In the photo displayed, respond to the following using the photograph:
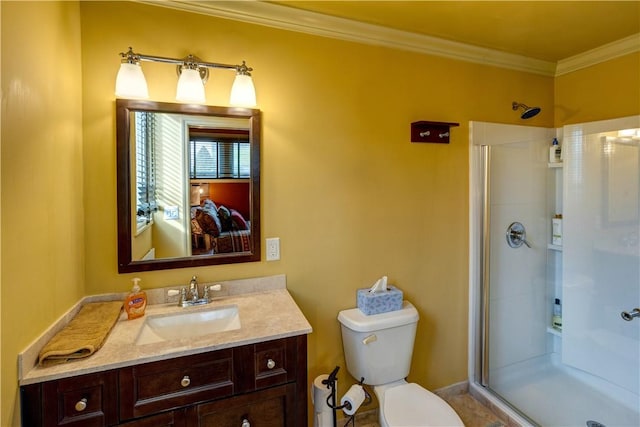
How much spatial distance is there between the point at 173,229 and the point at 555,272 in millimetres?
2636

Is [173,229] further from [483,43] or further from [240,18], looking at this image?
[483,43]

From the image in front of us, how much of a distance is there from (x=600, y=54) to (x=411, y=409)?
2561mm

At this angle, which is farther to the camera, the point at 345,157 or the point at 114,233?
the point at 345,157

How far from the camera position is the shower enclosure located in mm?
1963

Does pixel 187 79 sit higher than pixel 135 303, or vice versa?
pixel 187 79

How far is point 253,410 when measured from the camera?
1.25 meters

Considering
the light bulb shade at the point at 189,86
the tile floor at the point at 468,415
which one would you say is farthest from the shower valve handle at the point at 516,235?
the light bulb shade at the point at 189,86

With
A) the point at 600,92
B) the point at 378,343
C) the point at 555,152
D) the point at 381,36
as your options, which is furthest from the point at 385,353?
the point at 600,92

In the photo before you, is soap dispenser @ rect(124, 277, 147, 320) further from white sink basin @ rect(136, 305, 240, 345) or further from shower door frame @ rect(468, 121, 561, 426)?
shower door frame @ rect(468, 121, 561, 426)

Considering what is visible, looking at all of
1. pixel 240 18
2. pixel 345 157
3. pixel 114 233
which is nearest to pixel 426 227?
pixel 345 157

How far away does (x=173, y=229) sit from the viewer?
157cm

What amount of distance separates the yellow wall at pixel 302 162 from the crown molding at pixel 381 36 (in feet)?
0.17

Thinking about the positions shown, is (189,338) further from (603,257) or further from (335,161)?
(603,257)

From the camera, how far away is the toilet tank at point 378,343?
1.72 meters
